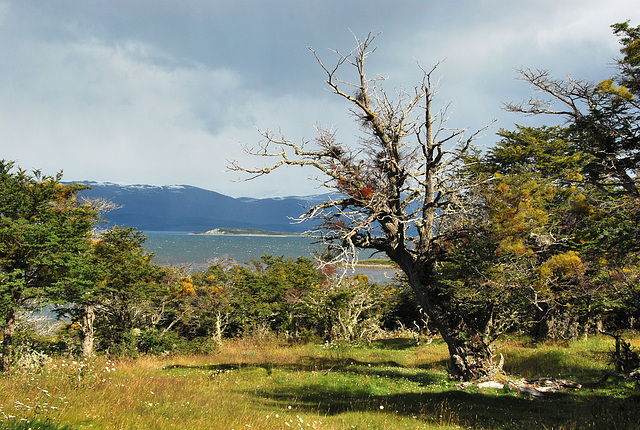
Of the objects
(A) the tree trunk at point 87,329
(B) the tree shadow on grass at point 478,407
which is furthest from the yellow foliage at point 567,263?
(A) the tree trunk at point 87,329

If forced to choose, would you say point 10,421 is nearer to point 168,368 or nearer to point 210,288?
point 168,368

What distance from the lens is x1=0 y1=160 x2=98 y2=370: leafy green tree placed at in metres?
13.5

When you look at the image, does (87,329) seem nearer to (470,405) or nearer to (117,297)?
(117,297)

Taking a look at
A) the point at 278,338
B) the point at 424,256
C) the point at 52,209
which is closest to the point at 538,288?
the point at 424,256

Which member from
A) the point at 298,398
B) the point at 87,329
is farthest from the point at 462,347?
the point at 87,329

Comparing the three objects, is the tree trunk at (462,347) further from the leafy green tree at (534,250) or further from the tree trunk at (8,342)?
the tree trunk at (8,342)

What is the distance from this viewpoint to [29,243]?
13656 millimetres

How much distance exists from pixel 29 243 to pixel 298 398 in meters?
12.0

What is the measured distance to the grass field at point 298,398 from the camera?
6.28 metres

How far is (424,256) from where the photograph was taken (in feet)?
37.2

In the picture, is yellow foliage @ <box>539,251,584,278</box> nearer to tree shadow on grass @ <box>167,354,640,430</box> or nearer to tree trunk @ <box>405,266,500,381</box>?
tree trunk @ <box>405,266,500,381</box>

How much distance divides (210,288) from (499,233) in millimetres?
21040

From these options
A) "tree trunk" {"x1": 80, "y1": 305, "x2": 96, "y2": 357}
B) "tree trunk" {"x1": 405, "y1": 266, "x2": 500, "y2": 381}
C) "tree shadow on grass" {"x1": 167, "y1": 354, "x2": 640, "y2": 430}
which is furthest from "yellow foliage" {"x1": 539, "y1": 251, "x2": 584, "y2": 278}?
"tree trunk" {"x1": 80, "y1": 305, "x2": 96, "y2": 357}

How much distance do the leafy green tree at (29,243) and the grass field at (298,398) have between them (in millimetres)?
3829
